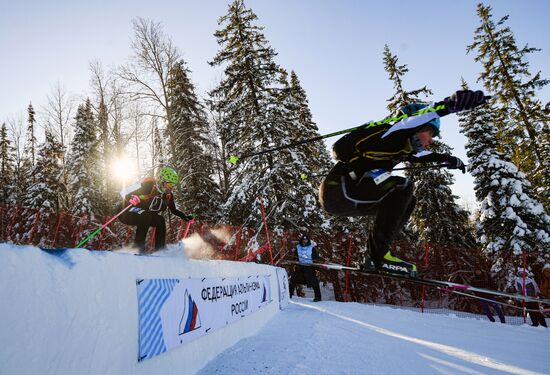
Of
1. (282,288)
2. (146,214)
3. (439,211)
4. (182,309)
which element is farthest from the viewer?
(439,211)

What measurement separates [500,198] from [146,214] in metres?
17.3

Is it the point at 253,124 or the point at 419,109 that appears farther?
the point at 253,124

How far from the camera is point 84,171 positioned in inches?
1032

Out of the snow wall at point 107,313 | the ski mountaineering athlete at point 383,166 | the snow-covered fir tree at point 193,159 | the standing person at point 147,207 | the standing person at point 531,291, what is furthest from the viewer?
the snow-covered fir tree at point 193,159

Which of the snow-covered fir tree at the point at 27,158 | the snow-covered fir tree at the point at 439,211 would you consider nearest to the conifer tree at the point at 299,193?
the snow-covered fir tree at the point at 439,211

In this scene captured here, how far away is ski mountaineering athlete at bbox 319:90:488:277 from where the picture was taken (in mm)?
3385

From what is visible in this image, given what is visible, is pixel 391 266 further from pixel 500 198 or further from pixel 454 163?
pixel 500 198

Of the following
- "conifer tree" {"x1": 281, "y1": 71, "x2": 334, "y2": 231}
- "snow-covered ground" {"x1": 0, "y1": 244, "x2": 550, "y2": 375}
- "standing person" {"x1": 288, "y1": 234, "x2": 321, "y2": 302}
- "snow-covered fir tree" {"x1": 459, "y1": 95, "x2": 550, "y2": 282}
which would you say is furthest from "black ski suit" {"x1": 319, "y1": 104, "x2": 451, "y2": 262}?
"snow-covered fir tree" {"x1": 459, "y1": 95, "x2": 550, "y2": 282}

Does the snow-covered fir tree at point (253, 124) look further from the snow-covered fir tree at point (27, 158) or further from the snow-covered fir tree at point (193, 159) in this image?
the snow-covered fir tree at point (27, 158)

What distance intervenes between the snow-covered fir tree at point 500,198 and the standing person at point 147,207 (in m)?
14.1

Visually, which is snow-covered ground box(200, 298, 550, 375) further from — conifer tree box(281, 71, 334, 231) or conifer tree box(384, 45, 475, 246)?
conifer tree box(384, 45, 475, 246)

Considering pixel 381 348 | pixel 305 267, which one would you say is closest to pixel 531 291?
pixel 305 267

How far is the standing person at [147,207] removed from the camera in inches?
267

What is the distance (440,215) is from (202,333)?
18.5m
